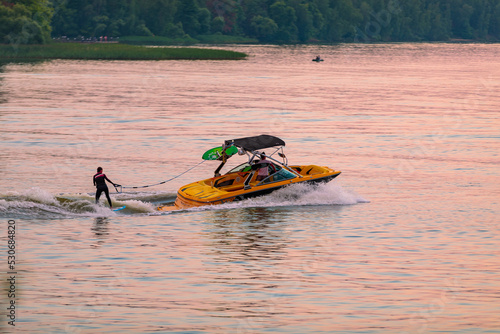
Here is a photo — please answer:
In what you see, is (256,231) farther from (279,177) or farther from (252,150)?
(252,150)

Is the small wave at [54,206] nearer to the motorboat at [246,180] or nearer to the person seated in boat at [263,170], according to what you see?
the motorboat at [246,180]

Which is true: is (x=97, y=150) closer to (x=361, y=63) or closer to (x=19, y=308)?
(x=19, y=308)

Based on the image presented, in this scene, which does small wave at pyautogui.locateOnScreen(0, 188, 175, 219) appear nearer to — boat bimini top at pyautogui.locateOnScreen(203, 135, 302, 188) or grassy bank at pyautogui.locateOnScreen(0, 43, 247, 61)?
boat bimini top at pyautogui.locateOnScreen(203, 135, 302, 188)

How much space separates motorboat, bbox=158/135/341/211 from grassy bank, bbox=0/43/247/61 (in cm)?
10274

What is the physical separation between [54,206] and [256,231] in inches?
352

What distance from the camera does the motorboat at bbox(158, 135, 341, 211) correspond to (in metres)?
34.1

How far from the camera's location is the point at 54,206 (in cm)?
3338

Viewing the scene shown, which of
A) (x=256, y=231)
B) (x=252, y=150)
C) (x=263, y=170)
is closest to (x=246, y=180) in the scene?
(x=263, y=170)

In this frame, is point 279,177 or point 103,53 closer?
point 279,177

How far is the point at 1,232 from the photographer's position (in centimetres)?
2969

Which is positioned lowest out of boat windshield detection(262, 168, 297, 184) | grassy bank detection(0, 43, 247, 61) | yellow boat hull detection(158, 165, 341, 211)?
grassy bank detection(0, 43, 247, 61)

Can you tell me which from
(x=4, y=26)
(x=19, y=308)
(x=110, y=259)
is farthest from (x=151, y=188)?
(x=4, y=26)

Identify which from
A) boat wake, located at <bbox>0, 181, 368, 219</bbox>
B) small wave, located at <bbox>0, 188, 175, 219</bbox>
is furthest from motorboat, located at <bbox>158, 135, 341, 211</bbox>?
small wave, located at <bbox>0, 188, 175, 219</bbox>

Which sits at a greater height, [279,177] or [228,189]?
[279,177]
